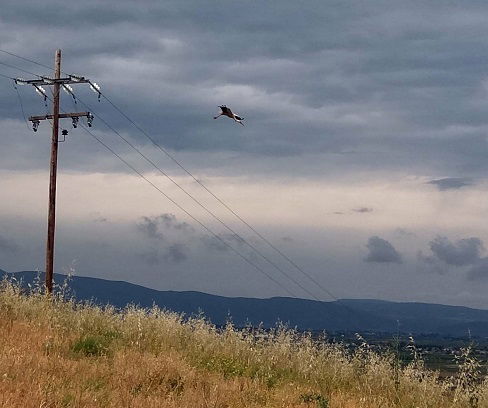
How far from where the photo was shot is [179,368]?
11406mm

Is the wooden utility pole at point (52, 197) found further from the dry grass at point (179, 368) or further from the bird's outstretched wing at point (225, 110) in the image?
the bird's outstretched wing at point (225, 110)

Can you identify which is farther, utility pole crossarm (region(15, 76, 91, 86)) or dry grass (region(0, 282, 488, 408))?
utility pole crossarm (region(15, 76, 91, 86))

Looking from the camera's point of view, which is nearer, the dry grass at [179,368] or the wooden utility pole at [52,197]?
the dry grass at [179,368]

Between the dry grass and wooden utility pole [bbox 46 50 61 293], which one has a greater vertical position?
wooden utility pole [bbox 46 50 61 293]

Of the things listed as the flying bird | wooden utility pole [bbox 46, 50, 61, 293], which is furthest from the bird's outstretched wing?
wooden utility pole [bbox 46, 50, 61, 293]

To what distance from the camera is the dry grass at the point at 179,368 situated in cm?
950

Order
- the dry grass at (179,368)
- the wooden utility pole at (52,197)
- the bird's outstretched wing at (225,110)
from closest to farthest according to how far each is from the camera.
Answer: the dry grass at (179,368), the bird's outstretched wing at (225,110), the wooden utility pole at (52,197)

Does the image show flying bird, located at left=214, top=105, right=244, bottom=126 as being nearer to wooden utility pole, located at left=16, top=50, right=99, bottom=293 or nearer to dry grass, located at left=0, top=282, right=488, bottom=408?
dry grass, located at left=0, top=282, right=488, bottom=408

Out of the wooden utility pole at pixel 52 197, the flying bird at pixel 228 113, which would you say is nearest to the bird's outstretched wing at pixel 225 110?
the flying bird at pixel 228 113

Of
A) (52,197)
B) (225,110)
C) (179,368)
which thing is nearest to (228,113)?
(225,110)

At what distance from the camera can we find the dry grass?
9500 mm

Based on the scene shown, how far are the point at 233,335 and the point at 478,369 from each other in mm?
5226

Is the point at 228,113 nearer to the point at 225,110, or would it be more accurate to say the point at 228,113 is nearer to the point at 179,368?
A: the point at 225,110

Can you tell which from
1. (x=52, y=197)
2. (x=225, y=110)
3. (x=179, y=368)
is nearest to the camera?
(x=179, y=368)
